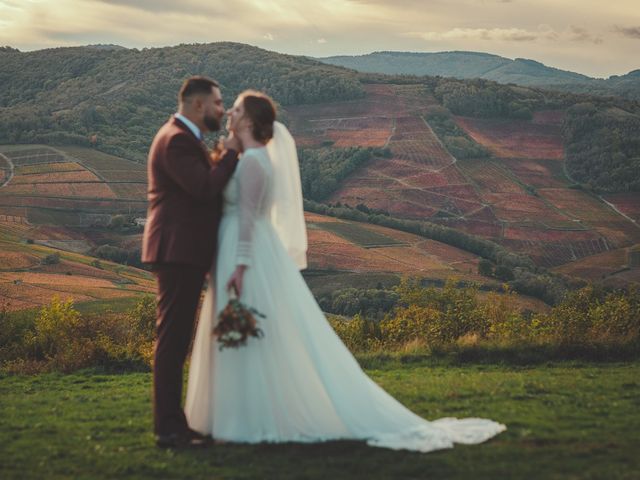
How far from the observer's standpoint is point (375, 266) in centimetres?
5991

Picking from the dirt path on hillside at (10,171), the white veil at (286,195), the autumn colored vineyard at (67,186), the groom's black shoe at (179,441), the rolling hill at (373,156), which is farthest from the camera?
the dirt path on hillside at (10,171)

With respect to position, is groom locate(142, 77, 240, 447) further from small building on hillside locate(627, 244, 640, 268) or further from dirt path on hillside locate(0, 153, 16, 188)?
dirt path on hillside locate(0, 153, 16, 188)

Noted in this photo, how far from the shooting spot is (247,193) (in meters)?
5.98

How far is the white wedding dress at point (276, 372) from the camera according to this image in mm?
5895

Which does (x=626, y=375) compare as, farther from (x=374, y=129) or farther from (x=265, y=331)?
(x=374, y=129)

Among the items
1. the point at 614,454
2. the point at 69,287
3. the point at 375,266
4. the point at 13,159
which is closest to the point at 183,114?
the point at 614,454

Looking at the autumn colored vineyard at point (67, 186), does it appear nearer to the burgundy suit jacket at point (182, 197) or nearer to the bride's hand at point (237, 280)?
the burgundy suit jacket at point (182, 197)

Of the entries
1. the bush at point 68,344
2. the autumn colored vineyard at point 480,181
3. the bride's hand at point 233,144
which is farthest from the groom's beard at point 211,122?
the autumn colored vineyard at point 480,181

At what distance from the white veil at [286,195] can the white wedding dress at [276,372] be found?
176mm

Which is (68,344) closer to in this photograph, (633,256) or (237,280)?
(237,280)

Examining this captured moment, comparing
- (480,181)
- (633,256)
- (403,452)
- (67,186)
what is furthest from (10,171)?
(403,452)

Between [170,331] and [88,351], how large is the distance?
6459 millimetres

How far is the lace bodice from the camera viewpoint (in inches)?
235

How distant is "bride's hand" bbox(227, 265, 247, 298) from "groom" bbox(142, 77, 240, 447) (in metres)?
0.22
